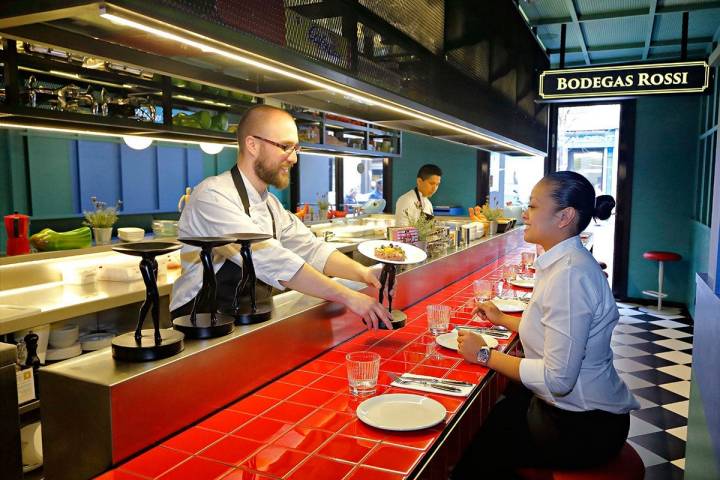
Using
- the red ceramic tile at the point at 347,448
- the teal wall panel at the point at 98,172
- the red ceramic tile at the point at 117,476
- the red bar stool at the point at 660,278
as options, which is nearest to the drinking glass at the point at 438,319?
the red ceramic tile at the point at 347,448

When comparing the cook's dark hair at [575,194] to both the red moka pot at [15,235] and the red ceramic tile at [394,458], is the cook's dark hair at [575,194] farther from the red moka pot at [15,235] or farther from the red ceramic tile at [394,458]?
the red moka pot at [15,235]

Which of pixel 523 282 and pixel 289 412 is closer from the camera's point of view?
pixel 289 412

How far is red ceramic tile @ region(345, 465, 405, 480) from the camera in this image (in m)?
1.29

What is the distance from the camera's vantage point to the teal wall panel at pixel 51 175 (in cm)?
759

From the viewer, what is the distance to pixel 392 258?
238 cm

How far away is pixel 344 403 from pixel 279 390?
0.24 metres

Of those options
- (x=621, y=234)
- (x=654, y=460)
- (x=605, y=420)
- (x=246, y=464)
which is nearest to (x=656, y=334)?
(x=621, y=234)

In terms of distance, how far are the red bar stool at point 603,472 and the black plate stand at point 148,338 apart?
131 cm

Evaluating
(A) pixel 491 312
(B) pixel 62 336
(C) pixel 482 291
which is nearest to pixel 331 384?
(A) pixel 491 312

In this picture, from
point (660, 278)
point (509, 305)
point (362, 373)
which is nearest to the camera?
point (362, 373)

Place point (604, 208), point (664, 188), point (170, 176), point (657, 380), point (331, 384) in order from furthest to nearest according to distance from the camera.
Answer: point (170, 176) < point (664, 188) < point (657, 380) < point (604, 208) < point (331, 384)

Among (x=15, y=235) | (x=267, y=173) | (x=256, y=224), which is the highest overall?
(x=267, y=173)

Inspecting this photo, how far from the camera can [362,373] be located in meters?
1.76

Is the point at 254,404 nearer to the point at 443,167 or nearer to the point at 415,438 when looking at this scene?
the point at 415,438
